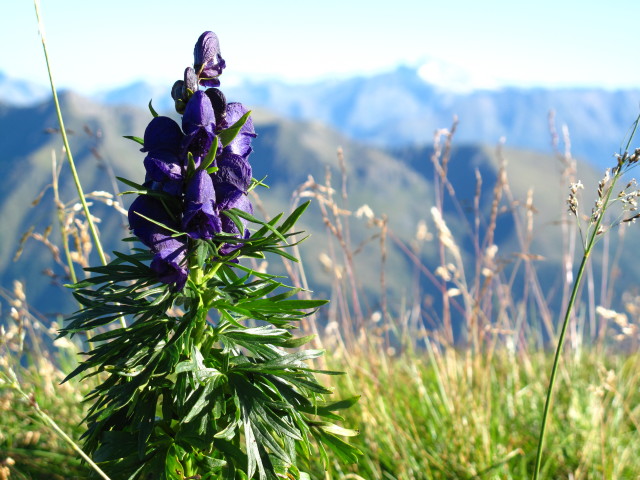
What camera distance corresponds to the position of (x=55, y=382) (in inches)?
157

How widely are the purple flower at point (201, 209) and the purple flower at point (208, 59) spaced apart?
339mm

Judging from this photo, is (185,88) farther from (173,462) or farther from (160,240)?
(173,462)

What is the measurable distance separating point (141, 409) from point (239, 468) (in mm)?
312

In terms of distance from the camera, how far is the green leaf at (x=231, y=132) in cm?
148

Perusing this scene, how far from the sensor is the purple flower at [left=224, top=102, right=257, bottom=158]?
1.60m

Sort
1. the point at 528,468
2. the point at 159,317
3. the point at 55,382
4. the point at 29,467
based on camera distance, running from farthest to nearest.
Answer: the point at 55,382 → the point at 528,468 → the point at 29,467 → the point at 159,317

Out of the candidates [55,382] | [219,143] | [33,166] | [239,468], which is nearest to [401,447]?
[239,468]

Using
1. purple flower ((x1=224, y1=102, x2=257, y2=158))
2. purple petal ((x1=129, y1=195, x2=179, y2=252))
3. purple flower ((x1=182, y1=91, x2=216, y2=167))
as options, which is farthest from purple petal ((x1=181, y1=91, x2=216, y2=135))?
purple petal ((x1=129, y1=195, x2=179, y2=252))

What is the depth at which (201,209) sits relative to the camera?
4.77ft

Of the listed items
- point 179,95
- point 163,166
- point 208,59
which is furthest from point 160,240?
point 208,59

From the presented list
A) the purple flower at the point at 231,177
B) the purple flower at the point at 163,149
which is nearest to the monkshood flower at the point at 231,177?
the purple flower at the point at 231,177

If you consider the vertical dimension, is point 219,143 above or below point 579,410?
above

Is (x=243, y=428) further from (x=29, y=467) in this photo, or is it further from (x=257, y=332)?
(x=29, y=467)

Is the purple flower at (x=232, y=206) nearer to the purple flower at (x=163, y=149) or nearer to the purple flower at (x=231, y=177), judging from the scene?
the purple flower at (x=231, y=177)
